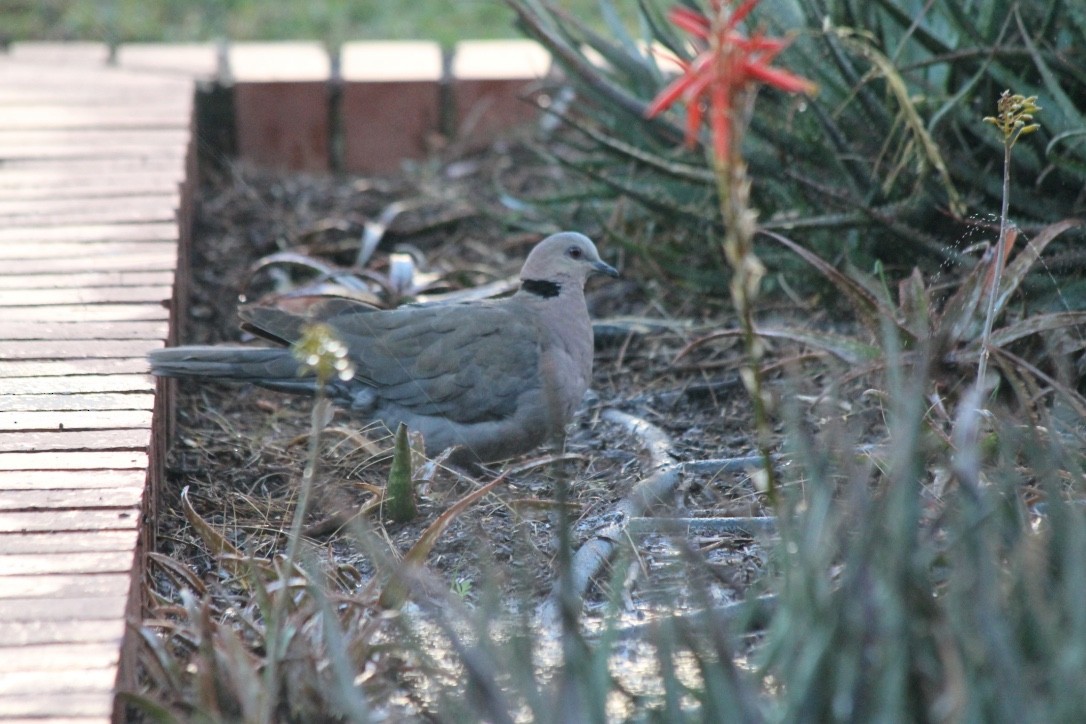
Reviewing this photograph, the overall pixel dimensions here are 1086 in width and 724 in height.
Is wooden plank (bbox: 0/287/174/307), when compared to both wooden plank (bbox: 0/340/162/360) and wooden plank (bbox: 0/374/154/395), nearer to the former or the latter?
wooden plank (bbox: 0/340/162/360)

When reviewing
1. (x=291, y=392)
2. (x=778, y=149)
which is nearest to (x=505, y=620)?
(x=291, y=392)

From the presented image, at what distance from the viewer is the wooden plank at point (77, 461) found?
8.59 ft

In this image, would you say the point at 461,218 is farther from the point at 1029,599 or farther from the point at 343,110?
the point at 1029,599

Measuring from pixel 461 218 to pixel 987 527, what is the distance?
3.65m

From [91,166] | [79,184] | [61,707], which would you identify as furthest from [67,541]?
[91,166]

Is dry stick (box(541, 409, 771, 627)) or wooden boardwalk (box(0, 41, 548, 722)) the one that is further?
dry stick (box(541, 409, 771, 627))

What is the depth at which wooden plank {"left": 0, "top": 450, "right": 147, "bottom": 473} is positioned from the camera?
8.59 ft

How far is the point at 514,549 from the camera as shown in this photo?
9.71 feet

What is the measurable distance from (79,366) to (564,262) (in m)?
1.36

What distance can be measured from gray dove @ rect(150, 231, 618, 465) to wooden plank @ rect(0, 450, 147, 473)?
2.76 feet

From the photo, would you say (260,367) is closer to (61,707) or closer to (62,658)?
(62,658)

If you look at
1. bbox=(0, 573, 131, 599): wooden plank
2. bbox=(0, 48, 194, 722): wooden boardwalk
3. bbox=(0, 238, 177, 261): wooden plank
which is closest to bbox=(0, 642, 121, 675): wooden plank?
bbox=(0, 48, 194, 722): wooden boardwalk

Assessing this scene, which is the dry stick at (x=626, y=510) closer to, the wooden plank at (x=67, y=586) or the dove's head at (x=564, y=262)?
the dove's head at (x=564, y=262)

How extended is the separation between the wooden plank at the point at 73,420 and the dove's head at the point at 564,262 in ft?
4.28
